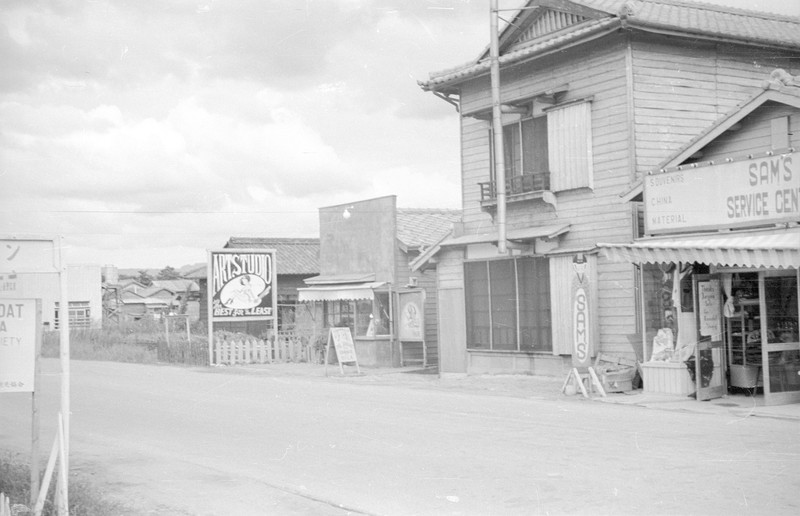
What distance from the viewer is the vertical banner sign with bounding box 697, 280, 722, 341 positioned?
1585cm

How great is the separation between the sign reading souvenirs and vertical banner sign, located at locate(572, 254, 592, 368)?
45.5 feet

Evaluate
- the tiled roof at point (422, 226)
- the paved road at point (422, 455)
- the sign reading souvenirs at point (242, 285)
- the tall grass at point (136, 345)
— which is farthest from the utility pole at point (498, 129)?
the tall grass at point (136, 345)

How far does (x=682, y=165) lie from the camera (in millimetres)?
16281

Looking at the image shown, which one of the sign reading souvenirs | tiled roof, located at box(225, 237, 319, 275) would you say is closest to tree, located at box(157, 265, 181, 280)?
tiled roof, located at box(225, 237, 319, 275)

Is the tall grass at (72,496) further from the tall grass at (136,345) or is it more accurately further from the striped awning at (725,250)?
the tall grass at (136,345)

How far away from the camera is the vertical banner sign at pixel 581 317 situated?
58.9 feet

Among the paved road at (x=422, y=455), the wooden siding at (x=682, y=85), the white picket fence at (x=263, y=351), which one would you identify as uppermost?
the wooden siding at (x=682, y=85)

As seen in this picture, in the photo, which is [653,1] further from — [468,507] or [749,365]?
[468,507]

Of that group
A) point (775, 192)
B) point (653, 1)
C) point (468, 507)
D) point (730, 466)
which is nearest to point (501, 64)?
point (653, 1)

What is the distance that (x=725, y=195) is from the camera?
603 inches

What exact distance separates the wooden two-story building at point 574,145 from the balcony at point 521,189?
4cm

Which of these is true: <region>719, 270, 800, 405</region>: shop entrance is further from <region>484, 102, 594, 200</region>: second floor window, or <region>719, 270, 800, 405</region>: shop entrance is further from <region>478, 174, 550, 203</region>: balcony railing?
<region>478, 174, 550, 203</region>: balcony railing

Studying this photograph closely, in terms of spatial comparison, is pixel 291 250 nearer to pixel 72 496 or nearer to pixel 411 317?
pixel 411 317

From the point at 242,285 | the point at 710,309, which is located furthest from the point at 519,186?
the point at 242,285
